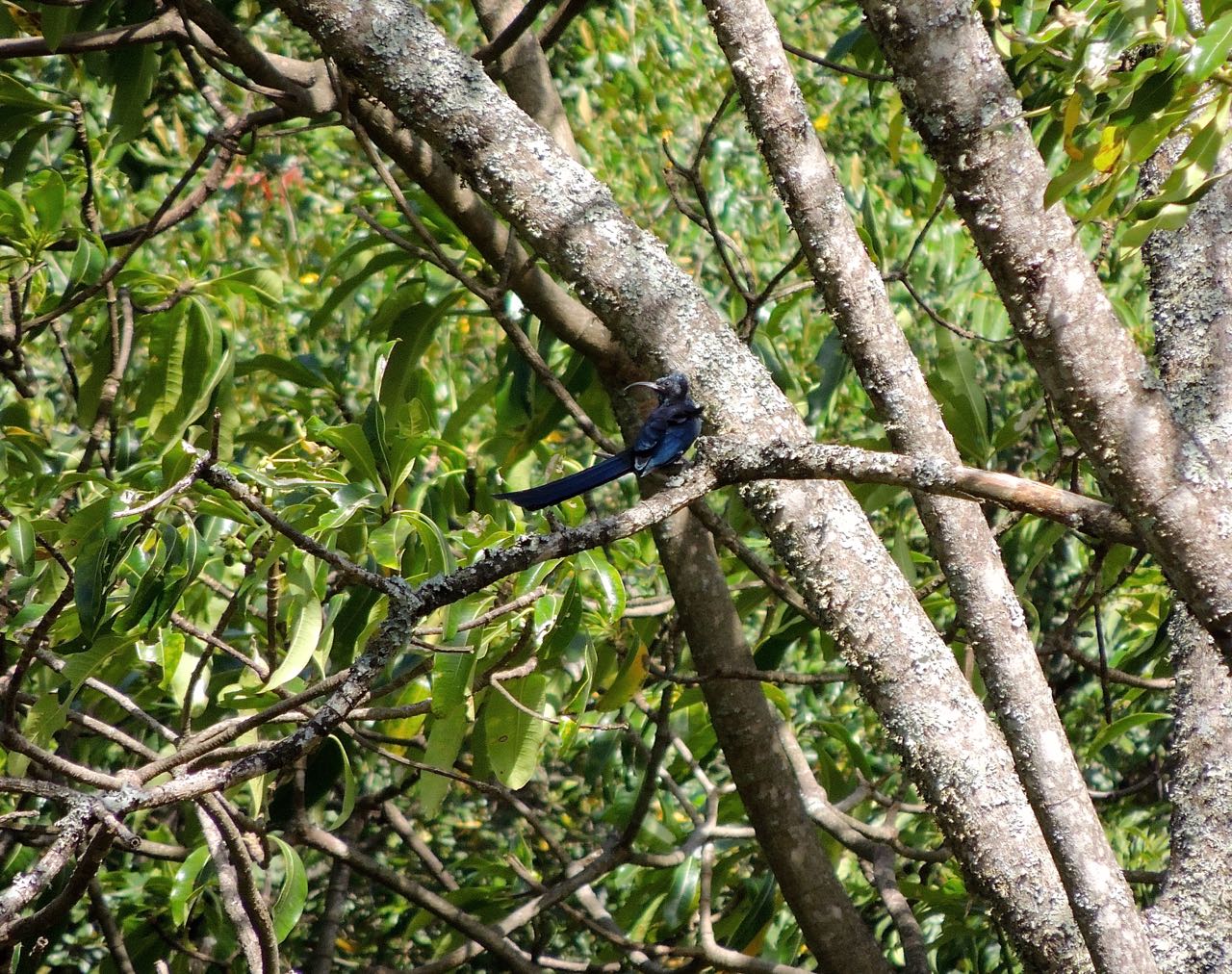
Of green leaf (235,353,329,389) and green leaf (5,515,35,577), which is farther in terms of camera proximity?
green leaf (235,353,329,389)

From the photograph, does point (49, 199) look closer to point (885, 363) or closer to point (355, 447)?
point (355, 447)

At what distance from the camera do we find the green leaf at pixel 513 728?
7.47ft

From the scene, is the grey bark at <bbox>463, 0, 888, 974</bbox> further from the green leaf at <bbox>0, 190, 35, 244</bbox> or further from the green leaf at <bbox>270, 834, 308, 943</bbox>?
the green leaf at <bbox>0, 190, 35, 244</bbox>

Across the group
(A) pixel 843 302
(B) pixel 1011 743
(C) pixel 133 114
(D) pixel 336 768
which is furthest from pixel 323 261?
(B) pixel 1011 743

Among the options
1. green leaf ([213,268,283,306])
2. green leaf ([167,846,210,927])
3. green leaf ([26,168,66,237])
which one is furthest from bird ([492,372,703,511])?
green leaf ([26,168,66,237])

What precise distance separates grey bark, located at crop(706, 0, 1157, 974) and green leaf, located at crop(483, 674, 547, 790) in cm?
79

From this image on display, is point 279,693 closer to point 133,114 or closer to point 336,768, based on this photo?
point 336,768

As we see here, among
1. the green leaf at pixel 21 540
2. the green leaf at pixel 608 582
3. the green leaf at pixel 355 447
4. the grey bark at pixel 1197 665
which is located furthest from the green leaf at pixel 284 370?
the grey bark at pixel 1197 665

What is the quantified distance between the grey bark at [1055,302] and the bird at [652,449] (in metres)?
0.45

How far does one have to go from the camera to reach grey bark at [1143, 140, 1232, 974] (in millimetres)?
1732

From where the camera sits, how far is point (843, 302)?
6.46ft

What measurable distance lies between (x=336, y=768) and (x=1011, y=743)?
166 centimetres

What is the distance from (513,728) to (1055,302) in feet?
4.17

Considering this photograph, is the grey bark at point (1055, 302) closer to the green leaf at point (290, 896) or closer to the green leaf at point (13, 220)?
the green leaf at point (290, 896)
